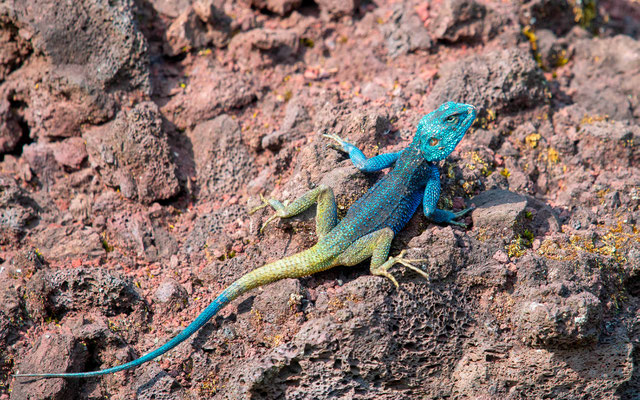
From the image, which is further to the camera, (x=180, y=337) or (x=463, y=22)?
(x=463, y=22)

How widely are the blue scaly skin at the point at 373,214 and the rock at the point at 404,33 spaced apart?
2.15 metres

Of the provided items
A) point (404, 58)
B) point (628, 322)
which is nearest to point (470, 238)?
point (628, 322)

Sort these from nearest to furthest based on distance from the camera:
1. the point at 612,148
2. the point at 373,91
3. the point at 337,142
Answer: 1. the point at 337,142
2. the point at 612,148
3. the point at 373,91

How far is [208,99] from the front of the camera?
6.60 meters

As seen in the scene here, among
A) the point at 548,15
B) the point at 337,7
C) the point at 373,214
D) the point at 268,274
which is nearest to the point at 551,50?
the point at 548,15

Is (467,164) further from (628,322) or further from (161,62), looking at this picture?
(161,62)

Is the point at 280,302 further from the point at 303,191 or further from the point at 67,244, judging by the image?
the point at 67,244

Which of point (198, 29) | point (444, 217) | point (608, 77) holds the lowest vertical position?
point (608, 77)

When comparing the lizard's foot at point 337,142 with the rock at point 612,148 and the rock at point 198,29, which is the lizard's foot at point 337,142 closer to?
the rock at point 198,29

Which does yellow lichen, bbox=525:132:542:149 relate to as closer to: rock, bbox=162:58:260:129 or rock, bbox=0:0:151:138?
rock, bbox=162:58:260:129

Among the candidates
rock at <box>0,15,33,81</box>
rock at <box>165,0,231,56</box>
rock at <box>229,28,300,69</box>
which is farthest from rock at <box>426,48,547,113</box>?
rock at <box>0,15,33,81</box>

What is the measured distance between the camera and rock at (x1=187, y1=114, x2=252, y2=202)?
624cm

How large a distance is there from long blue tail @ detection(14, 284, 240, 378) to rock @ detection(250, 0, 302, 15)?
4.23 metres

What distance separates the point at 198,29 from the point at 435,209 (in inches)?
160
